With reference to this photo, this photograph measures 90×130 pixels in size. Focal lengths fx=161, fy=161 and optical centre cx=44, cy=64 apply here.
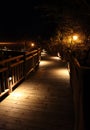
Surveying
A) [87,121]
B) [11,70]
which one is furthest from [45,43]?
[87,121]

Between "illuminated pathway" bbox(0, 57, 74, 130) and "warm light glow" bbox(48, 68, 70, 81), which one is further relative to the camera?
"warm light glow" bbox(48, 68, 70, 81)

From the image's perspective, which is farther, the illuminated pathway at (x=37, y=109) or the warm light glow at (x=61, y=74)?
the warm light glow at (x=61, y=74)

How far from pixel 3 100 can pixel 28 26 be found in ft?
158

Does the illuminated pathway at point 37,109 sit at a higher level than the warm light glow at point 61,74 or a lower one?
lower

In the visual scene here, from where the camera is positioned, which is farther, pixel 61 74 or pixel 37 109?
pixel 61 74

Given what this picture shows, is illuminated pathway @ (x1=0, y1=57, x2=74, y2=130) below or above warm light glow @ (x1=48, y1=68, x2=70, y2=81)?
below

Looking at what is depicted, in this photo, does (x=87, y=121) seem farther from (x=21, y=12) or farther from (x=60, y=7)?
(x=21, y=12)

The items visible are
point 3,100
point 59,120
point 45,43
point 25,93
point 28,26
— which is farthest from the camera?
point 28,26

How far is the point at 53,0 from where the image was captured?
207 inches

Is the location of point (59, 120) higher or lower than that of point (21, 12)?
lower

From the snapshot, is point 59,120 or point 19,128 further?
point 59,120

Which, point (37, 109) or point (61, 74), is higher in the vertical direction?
point (61, 74)

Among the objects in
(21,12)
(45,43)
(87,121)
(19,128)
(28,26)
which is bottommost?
(19,128)

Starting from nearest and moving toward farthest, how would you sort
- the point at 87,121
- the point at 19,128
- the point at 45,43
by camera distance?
the point at 87,121, the point at 19,128, the point at 45,43
